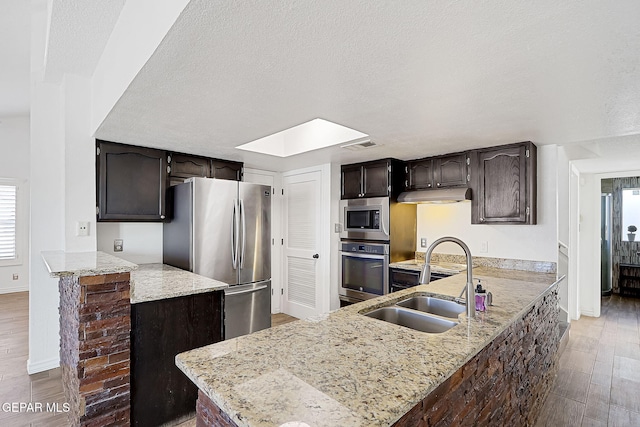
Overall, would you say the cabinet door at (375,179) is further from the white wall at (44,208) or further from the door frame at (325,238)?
the white wall at (44,208)

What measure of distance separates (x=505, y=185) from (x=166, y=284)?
3.15 meters

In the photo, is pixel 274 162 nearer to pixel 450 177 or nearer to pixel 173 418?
pixel 450 177

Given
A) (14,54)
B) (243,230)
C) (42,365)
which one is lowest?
(42,365)

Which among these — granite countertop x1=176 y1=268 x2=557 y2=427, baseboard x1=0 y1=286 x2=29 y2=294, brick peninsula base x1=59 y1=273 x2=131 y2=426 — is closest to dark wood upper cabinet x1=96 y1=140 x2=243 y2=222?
brick peninsula base x1=59 y1=273 x2=131 y2=426

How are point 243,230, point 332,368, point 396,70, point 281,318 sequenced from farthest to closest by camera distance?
1. point 281,318
2. point 243,230
3. point 396,70
4. point 332,368

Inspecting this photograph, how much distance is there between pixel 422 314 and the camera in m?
1.77

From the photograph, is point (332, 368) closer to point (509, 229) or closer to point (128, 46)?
point (128, 46)

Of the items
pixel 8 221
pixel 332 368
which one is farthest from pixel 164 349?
pixel 8 221

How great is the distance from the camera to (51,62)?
256 cm

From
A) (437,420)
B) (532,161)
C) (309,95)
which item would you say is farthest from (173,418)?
(532,161)

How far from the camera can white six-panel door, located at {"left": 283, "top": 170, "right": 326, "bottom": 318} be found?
14.5ft

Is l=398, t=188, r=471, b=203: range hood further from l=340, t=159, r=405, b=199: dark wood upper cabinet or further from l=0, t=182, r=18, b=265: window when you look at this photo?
l=0, t=182, r=18, b=265: window

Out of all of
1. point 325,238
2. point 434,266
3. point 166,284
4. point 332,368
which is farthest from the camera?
point 325,238

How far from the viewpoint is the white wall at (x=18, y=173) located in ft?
19.4
